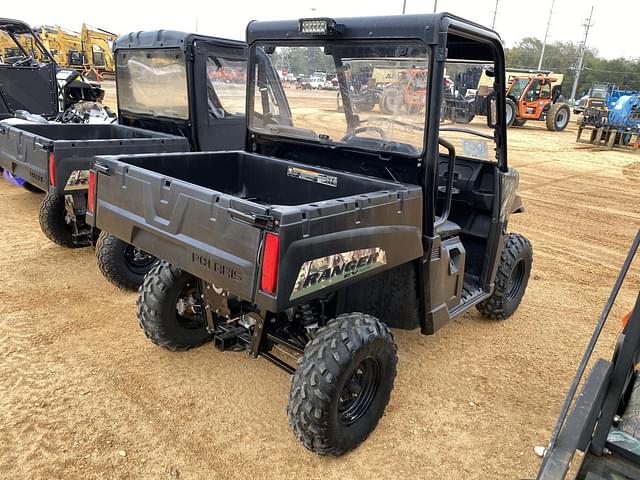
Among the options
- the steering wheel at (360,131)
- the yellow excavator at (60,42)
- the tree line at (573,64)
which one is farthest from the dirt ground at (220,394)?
the tree line at (573,64)

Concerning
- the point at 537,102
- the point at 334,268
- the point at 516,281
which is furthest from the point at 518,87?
the point at 334,268

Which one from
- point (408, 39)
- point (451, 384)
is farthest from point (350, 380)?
point (408, 39)

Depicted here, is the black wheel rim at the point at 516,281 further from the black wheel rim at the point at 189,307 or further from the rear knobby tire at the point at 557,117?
the rear knobby tire at the point at 557,117

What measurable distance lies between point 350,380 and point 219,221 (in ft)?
3.56

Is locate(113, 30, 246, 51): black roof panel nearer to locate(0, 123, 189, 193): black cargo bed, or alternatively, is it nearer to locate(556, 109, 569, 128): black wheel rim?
locate(0, 123, 189, 193): black cargo bed

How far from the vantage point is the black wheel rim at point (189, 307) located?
11.4 ft

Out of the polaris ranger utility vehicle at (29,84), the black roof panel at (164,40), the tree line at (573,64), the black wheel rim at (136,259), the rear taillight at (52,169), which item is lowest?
the black wheel rim at (136,259)

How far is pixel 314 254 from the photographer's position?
2355mm

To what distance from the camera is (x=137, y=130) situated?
224 inches

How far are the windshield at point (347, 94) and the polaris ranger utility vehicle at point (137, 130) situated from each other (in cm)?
163

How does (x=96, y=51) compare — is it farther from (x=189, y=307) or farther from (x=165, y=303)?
(x=165, y=303)

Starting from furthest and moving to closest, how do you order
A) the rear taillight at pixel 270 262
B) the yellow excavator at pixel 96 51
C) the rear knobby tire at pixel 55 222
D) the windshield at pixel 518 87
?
the yellow excavator at pixel 96 51
the windshield at pixel 518 87
the rear knobby tire at pixel 55 222
the rear taillight at pixel 270 262

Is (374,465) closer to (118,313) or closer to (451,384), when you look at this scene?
(451,384)

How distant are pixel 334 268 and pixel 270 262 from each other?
38cm
